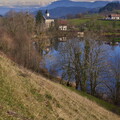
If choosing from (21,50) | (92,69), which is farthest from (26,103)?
(21,50)

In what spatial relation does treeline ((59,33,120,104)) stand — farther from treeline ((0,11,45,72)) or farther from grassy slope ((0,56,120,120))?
grassy slope ((0,56,120,120))

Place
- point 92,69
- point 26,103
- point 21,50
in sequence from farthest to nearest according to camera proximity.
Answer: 1. point 21,50
2. point 92,69
3. point 26,103

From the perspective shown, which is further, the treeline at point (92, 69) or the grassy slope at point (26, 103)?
the treeline at point (92, 69)

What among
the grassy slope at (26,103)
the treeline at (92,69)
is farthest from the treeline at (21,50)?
the grassy slope at (26,103)

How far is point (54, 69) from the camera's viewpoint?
31516 millimetres

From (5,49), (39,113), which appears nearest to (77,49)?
(5,49)

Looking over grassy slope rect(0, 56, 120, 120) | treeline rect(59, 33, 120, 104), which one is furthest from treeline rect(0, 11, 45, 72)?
grassy slope rect(0, 56, 120, 120)

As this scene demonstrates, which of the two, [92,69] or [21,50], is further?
[21,50]

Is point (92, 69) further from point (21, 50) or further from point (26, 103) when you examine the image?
point (26, 103)

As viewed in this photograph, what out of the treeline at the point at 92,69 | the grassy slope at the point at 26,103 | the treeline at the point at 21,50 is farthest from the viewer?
the treeline at the point at 21,50

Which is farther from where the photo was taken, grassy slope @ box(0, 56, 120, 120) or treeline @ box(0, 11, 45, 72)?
treeline @ box(0, 11, 45, 72)

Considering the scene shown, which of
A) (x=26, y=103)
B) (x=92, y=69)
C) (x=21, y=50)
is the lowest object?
(x=92, y=69)

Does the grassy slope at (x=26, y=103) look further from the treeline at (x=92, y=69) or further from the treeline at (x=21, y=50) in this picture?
the treeline at (x=21, y=50)

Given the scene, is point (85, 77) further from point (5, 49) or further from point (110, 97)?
point (5, 49)
